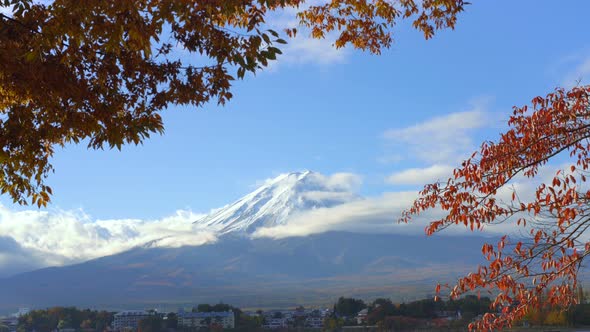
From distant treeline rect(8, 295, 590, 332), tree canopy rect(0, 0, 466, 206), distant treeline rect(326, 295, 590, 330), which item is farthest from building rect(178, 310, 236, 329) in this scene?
tree canopy rect(0, 0, 466, 206)

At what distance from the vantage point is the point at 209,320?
10819cm

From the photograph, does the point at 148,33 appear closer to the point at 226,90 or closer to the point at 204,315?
the point at 226,90

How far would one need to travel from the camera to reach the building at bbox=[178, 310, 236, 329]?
4259 inches

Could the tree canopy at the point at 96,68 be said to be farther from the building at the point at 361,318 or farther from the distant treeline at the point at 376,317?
the building at the point at 361,318

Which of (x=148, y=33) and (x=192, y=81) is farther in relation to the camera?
(x=192, y=81)

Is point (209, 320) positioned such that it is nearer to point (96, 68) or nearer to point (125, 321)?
point (125, 321)

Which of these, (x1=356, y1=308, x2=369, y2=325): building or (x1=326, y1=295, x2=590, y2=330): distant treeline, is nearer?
(x1=326, y1=295, x2=590, y2=330): distant treeline

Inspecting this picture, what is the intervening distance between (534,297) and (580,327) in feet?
113

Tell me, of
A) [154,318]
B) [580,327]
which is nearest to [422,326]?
[580,327]

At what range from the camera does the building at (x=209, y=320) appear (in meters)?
108

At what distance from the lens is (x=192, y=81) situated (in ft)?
26.8

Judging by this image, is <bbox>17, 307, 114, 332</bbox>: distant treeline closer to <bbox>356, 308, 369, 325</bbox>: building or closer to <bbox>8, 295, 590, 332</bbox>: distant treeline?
<bbox>8, 295, 590, 332</bbox>: distant treeline

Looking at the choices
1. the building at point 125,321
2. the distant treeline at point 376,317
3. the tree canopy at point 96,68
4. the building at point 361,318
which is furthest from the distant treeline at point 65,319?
the tree canopy at point 96,68

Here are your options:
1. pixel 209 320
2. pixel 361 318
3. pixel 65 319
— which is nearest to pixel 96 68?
pixel 361 318
